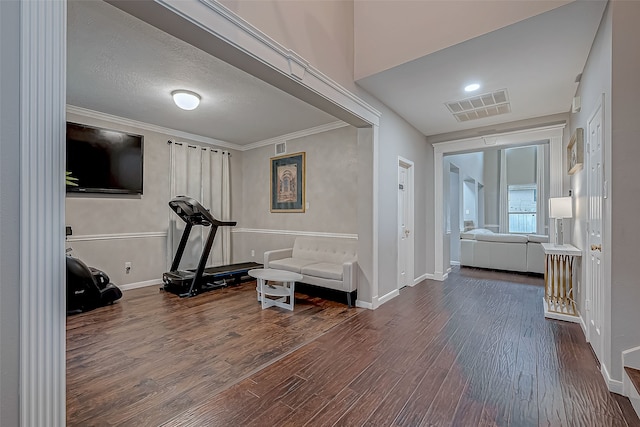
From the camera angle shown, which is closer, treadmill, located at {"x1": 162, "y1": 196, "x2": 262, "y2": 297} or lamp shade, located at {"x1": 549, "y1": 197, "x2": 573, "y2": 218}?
lamp shade, located at {"x1": 549, "y1": 197, "x2": 573, "y2": 218}

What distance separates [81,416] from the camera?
1744 mm

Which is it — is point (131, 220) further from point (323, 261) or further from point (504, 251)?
point (504, 251)

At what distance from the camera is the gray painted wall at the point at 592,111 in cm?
202

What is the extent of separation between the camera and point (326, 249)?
190 inches

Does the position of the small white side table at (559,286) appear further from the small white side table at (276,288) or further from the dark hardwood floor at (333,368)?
the small white side table at (276,288)

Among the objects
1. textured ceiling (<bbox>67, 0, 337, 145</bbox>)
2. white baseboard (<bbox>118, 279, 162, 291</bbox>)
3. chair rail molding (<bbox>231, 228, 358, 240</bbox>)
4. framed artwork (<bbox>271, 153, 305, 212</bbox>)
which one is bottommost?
white baseboard (<bbox>118, 279, 162, 291</bbox>)

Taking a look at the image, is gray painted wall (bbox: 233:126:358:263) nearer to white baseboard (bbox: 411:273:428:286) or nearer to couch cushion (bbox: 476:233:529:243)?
white baseboard (bbox: 411:273:428:286)

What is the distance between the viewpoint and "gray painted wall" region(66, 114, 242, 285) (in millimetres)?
4254

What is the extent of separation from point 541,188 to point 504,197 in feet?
4.00

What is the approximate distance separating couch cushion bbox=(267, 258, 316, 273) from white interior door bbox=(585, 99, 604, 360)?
128 inches

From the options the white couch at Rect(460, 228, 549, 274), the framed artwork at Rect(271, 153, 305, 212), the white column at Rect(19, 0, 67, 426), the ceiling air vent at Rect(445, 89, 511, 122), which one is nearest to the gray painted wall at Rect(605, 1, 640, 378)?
the ceiling air vent at Rect(445, 89, 511, 122)

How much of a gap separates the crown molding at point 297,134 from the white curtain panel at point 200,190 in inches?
25.3

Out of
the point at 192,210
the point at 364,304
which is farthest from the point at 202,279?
the point at 364,304

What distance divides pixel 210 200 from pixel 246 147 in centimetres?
148
